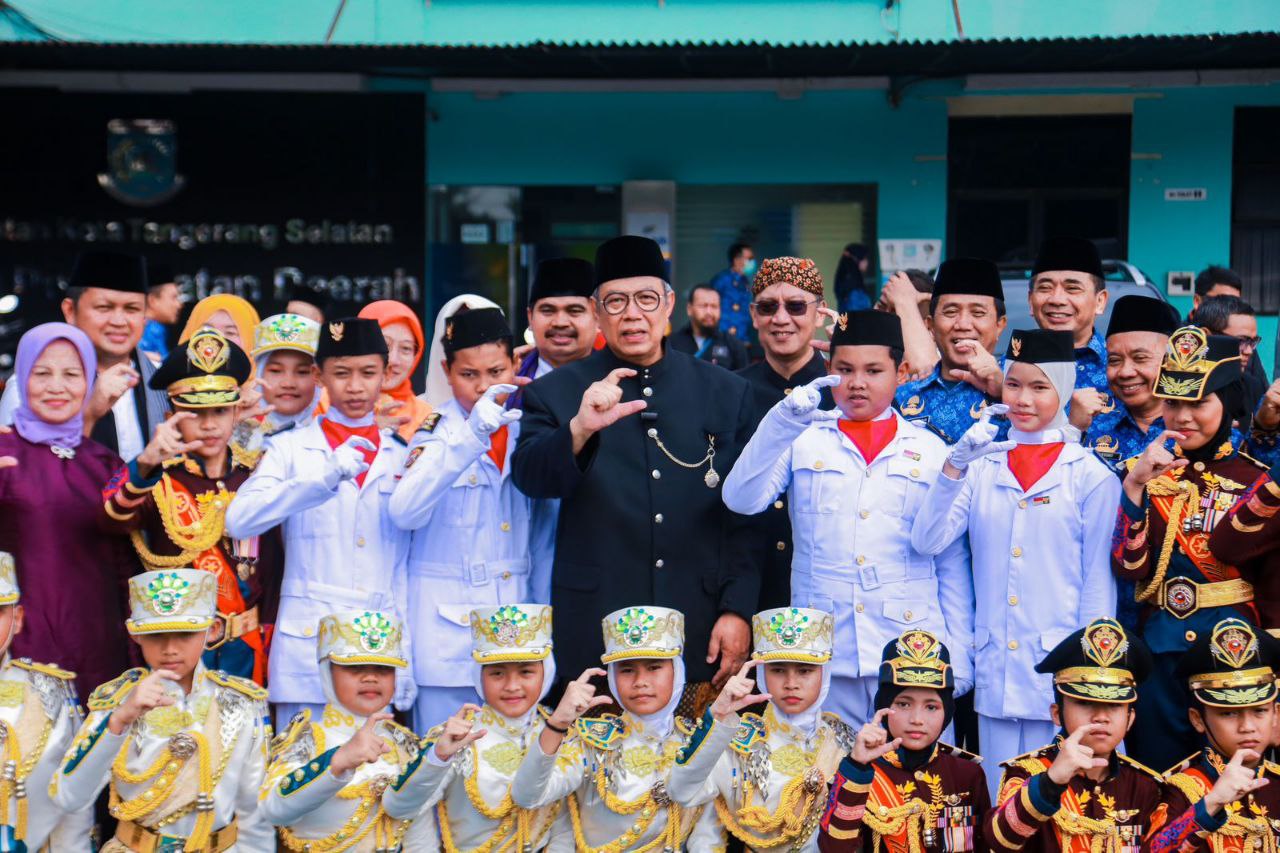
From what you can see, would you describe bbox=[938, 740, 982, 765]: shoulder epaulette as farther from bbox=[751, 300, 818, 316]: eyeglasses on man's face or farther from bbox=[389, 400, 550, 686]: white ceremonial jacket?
bbox=[751, 300, 818, 316]: eyeglasses on man's face

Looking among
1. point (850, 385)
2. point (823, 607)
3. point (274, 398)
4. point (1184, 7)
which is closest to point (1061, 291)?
point (850, 385)

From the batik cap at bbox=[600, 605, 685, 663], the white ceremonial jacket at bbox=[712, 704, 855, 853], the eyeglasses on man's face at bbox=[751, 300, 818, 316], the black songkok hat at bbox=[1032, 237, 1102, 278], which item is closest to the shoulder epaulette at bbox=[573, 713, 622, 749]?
the batik cap at bbox=[600, 605, 685, 663]

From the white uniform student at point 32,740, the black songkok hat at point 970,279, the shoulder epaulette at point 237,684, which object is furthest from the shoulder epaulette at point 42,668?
the black songkok hat at point 970,279

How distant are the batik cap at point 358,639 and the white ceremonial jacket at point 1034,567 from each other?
5.96 feet

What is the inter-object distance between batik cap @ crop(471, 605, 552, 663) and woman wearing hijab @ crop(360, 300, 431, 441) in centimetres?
149

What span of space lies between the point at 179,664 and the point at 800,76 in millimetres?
9759

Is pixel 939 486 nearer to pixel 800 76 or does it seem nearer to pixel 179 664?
pixel 179 664

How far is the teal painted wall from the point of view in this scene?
14109mm

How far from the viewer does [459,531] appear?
575 centimetres

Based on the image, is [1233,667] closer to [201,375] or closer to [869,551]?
[869,551]

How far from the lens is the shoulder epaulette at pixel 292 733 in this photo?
5.27 metres

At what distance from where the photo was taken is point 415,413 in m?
6.77

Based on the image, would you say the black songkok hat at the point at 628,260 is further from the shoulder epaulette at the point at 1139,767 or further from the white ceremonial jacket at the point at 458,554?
the shoulder epaulette at the point at 1139,767

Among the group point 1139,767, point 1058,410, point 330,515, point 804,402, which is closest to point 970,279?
point 1058,410
